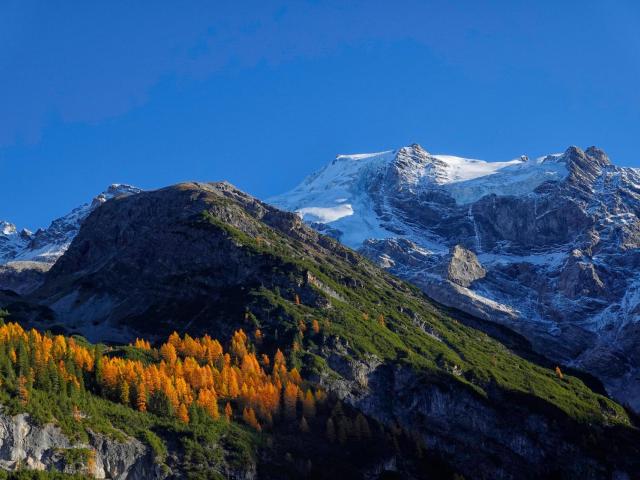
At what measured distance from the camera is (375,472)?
7544 inches

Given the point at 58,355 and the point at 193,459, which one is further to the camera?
the point at 58,355

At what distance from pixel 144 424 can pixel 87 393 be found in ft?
43.0

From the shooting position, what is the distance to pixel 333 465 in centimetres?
18888

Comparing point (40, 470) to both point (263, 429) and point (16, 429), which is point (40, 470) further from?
point (263, 429)

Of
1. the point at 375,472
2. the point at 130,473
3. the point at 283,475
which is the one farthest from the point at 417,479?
the point at 130,473

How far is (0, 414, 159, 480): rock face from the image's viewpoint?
150m

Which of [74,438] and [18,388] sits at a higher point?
[18,388]

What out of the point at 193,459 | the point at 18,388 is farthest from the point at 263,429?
the point at 18,388

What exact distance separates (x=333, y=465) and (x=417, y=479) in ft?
64.9

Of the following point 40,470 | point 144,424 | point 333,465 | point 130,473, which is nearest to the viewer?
point 40,470

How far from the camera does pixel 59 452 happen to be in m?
153

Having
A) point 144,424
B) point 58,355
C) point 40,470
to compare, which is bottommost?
point 40,470

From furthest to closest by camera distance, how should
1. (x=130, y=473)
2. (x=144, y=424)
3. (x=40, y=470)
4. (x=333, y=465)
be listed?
(x=333, y=465) < (x=144, y=424) < (x=130, y=473) < (x=40, y=470)

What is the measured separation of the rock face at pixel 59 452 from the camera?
150 meters
